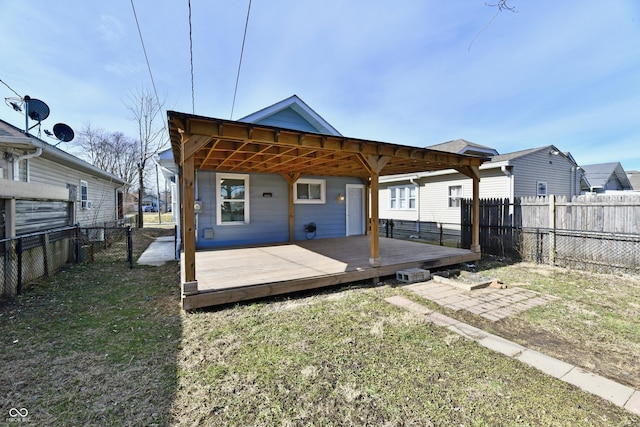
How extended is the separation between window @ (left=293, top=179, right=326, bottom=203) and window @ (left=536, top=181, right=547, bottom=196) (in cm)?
1021

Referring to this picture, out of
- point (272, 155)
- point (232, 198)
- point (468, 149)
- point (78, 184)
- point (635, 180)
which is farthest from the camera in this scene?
point (635, 180)

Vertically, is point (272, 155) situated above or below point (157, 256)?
above

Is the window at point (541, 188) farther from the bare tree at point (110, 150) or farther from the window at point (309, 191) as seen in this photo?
the bare tree at point (110, 150)

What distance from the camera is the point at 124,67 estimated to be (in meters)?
10.7

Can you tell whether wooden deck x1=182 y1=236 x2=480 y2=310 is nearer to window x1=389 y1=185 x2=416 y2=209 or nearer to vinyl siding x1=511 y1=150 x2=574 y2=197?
window x1=389 y1=185 x2=416 y2=209

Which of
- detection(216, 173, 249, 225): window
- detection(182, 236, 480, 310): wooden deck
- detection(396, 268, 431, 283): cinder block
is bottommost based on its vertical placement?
detection(396, 268, 431, 283): cinder block

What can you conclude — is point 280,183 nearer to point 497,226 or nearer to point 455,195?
point 497,226

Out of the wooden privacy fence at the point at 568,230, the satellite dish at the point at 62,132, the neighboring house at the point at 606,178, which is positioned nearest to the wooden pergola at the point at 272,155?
the wooden privacy fence at the point at 568,230

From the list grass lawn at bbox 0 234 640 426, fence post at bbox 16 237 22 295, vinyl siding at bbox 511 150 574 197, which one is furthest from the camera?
vinyl siding at bbox 511 150 574 197

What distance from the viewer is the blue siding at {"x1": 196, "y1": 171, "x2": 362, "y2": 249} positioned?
7797 mm

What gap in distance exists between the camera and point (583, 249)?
6.29 metres

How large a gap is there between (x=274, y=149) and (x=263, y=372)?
161 inches

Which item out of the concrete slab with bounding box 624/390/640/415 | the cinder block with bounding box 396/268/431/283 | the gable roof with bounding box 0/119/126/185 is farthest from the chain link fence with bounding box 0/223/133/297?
the concrete slab with bounding box 624/390/640/415

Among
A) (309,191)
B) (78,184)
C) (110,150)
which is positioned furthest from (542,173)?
(110,150)
